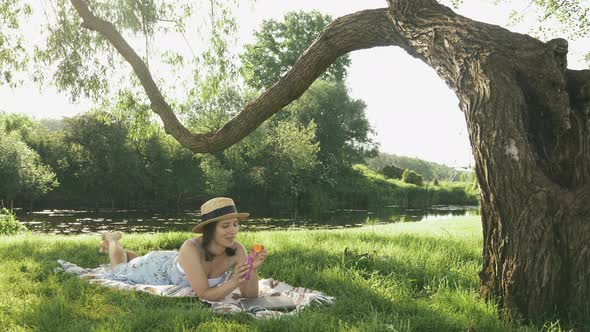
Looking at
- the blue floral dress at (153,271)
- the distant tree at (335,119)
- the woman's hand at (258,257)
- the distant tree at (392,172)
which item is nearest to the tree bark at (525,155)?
the woman's hand at (258,257)

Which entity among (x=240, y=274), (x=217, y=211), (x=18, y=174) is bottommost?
(x=240, y=274)

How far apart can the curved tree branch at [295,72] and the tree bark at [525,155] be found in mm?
702

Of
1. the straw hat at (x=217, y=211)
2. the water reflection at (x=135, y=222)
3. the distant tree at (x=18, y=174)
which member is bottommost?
the water reflection at (x=135, y=222)

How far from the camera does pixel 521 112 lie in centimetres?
340

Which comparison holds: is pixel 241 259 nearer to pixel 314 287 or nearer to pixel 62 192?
pixel 314 287

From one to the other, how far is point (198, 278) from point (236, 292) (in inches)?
19.3

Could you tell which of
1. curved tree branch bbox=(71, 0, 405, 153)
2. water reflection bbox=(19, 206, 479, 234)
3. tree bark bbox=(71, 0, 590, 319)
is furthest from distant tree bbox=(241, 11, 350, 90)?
tree bark bbox=(71, 0, 590, 319)

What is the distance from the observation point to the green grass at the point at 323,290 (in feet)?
10.7

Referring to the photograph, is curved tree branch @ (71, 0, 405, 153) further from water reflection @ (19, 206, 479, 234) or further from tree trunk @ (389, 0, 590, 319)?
water reflection @ (19, 206, 479, 234)

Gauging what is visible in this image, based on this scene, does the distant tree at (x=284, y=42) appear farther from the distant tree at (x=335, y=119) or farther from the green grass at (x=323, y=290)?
the green grass at (x=323, y=290)

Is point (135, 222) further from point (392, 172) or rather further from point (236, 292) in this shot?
point (392, 172)

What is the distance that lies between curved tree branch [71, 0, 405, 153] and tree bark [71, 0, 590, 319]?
0.70m

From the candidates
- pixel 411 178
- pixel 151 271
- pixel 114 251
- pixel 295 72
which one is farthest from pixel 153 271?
pixel 411 178

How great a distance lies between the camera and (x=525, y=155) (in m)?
3.28
